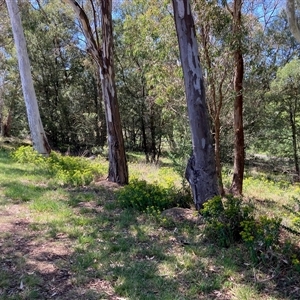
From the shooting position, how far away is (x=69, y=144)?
19938mm

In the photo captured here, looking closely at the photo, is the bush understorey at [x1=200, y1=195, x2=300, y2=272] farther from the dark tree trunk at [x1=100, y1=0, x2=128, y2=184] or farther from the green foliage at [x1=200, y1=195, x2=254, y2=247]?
the dark tree trunk at [x1=100, y1=0, x2=128, y2=184]

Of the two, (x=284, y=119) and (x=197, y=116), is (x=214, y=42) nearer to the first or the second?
(x=197, y=116)

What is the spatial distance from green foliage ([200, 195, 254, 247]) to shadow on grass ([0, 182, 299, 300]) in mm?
132

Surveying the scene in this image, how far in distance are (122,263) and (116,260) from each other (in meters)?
0.10

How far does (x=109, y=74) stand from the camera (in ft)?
23.4

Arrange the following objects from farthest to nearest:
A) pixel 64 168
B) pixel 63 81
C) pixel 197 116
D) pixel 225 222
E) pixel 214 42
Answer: pixel 63 81 → pixel 64 168 → pixel 214 42 → pixel 197 116 → pixel 225 222

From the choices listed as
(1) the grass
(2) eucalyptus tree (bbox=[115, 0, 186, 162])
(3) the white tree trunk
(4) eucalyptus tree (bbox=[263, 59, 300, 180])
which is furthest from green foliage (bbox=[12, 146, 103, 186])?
(4) eucalyptus tree (bbox=[263, 59, 300, 180])

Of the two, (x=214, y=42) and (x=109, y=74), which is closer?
(x=214, y=42)

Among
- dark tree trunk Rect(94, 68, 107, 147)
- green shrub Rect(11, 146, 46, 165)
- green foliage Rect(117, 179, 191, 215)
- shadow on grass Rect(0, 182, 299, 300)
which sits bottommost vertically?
shadow on grass Rect(0, 182, 299, 300)

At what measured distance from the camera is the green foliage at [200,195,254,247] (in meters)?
3.71

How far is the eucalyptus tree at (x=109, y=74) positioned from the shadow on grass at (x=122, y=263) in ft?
8.82

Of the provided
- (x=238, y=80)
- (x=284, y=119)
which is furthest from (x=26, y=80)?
(x=284, y=119)

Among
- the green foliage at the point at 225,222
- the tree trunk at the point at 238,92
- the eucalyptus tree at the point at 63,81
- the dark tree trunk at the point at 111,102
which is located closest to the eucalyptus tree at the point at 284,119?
the tree trunk at the point at 238,92

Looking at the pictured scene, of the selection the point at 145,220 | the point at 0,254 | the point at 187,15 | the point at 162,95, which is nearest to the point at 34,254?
the point at 0,254
